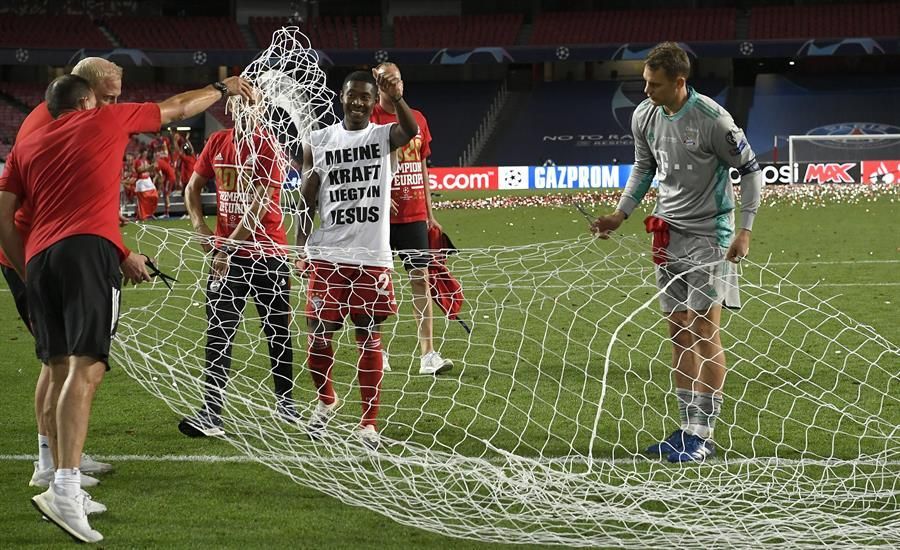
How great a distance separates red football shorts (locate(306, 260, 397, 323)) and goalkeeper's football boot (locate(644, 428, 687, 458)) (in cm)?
135

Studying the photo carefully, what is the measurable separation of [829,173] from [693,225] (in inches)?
949

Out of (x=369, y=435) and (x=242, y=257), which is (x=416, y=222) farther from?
(x=369, y=435)

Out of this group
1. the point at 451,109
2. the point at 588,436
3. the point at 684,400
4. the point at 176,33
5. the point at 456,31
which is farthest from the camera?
the point at 456,31

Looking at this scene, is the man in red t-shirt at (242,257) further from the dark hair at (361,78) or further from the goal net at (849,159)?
the goal net at (849,159)

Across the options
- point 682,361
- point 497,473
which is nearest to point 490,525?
point 497,473

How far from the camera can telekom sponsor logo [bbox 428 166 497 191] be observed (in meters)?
31.4

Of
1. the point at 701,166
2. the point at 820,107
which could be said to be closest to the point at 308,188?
the point at 701,166

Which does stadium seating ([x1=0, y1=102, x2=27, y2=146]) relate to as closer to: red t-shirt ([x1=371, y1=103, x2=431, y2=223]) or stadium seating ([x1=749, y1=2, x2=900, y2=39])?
stadium seating ([x1=749, y1=2, x2=900, y2=39])

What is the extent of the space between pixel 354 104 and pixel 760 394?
2.80 meters

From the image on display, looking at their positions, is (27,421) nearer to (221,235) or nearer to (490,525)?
(221,235)

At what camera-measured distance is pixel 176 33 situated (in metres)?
41.0

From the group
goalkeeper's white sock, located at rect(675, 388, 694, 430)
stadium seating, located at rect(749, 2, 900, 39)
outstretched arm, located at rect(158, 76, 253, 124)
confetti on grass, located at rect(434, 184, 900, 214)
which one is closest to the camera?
outstretched arm, located at rect(158, 76, 253, 124)

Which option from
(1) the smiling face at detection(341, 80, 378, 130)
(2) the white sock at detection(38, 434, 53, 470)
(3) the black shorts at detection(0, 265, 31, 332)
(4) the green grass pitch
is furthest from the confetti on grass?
(2) the white sock at detection(38, 434, 53, 470)

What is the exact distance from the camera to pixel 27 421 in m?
6.19
